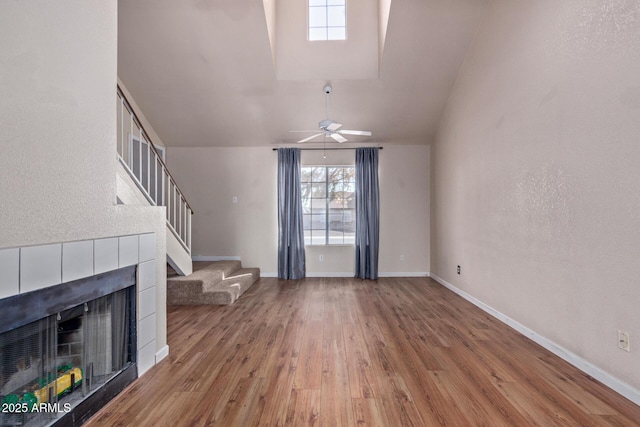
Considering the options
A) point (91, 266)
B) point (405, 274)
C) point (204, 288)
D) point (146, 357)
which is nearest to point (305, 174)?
point (405, 274)

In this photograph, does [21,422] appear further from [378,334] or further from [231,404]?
[378,334]

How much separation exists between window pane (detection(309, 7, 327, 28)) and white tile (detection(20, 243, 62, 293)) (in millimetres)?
4567

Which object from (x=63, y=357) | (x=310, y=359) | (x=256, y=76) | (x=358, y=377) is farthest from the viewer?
(x=256, y=76)

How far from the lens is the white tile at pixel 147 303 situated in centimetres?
234

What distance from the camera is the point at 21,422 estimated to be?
4.72 ft

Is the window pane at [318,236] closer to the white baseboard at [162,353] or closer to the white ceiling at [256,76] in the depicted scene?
the white ceiling at [256,76]

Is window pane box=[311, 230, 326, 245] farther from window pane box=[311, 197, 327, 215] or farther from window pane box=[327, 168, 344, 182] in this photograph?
window pane box=[327, 168, 344, 182]

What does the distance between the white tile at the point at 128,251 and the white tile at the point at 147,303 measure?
0.93 feet

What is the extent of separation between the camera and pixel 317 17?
482 centimetres

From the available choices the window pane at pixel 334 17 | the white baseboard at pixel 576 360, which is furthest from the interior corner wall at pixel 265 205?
the white baseboard at pixel 576 360

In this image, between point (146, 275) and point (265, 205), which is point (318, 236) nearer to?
point (265, 205)

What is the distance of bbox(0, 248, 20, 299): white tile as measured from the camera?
1.32 metres

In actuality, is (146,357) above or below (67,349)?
below

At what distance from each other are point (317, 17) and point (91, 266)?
15.0 ft
